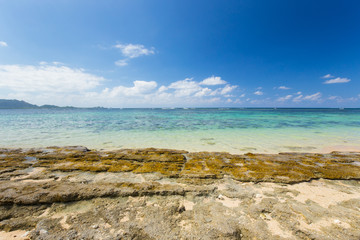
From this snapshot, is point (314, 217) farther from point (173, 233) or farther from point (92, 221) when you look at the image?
point (92, 221)

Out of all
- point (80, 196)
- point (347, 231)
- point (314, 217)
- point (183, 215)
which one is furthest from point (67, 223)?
point (347, 231)

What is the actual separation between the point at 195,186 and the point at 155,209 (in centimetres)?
155

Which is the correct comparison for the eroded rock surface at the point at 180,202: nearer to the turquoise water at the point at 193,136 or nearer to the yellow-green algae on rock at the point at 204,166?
the yellow-green algae on rock at the point at 204,166

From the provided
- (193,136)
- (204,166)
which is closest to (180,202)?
(204,166)

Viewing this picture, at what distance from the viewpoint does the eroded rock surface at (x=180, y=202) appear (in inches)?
116

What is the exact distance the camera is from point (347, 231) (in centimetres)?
292

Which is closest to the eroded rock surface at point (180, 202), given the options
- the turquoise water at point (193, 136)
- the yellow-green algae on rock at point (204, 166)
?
the yellow-green algae on rock at point (204, 166)

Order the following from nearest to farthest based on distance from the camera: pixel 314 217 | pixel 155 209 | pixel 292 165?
pixel 314 217
pixel 155 209
pixel 292 165

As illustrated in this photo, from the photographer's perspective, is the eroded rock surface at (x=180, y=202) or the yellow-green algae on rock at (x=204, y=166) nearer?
the eroded rock surface at (x=180, y=202)

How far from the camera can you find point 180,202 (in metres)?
3.90

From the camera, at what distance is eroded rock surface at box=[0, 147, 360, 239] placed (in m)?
2.94

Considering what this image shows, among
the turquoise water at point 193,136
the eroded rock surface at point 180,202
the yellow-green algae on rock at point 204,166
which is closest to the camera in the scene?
the eroded rock surface at point 180,202

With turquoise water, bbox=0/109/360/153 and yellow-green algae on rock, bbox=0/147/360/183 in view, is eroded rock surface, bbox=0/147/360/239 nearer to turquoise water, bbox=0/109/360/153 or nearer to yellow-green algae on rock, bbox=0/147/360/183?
yellow-green algae on rock, bbox=0/147/360/183

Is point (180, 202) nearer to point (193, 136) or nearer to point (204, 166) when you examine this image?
point (204, 166)
